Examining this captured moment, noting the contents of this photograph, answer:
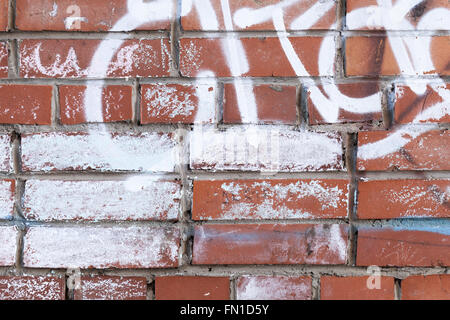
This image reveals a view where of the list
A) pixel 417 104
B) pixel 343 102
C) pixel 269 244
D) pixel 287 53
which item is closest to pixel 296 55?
pixel 287 53

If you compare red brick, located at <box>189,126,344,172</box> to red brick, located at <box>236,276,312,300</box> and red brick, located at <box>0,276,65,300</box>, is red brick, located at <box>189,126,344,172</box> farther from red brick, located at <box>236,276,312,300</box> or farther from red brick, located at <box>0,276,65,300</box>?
red brick, located at <box>0,276,65,300</box>

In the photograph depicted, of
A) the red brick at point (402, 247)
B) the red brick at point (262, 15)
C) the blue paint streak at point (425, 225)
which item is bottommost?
the red brick at point (402, 247)

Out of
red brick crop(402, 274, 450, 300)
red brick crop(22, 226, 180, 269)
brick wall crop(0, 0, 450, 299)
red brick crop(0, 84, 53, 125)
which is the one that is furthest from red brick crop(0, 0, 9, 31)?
red brick crop(402, 274, 450, 300)

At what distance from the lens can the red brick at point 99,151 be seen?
712mm

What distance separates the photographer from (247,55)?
0.71 meters

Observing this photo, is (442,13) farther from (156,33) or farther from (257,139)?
(156,33)

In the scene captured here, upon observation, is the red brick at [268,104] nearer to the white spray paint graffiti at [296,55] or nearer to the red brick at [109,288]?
the white spray paint graffiti at [296,55]

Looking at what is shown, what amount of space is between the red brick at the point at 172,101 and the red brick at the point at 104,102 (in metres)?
0.03

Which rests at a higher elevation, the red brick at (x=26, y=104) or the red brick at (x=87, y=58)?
the red brick at (x=87, y=58)

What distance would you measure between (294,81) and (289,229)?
279 millimetres

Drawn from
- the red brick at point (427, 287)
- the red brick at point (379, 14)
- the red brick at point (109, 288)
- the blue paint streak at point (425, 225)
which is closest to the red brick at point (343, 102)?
the red brick at point (379, 14)

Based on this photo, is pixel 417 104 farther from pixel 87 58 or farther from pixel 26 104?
pixel 26 104

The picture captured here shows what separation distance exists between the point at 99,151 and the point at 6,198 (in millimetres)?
196

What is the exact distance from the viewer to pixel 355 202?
0.72 metres
